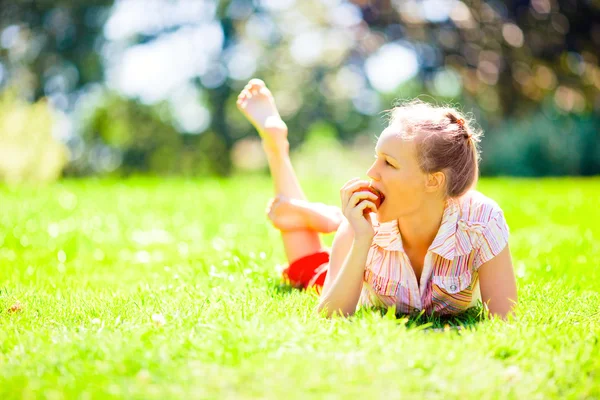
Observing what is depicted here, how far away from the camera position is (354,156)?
922 inches

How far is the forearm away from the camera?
2613 mm

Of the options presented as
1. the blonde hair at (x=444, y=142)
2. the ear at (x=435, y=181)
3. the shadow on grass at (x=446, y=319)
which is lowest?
the shadow on grass at (x=446, y=319)

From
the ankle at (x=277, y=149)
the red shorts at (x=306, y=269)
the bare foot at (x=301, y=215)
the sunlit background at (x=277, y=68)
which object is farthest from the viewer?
the sunlit background at (x=277, y=68)

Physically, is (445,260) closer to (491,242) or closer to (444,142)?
(491,242)

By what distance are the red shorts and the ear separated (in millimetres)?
949

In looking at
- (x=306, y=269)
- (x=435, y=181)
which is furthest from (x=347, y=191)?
(x=306, y=269)

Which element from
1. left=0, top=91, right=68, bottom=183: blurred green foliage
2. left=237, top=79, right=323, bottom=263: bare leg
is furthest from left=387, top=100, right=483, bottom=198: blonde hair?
left=0, top=91, right=68, bottom=183: blurred green foliage

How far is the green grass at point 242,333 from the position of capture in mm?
1892

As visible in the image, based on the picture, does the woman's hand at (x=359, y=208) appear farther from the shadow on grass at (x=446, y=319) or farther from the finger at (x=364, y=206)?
the shadow on grass at (x=446, y=319)

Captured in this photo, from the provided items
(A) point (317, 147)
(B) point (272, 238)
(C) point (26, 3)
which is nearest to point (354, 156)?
(A) point (317, 147)

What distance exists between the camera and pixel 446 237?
2.68 metres

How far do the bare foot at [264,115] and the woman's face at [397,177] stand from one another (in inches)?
50.7

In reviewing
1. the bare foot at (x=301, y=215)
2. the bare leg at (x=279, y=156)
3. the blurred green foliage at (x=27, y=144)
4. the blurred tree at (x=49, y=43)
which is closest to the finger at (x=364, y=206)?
the bare foot at (x=301, y=215)

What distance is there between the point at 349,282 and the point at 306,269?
0.90 meters
